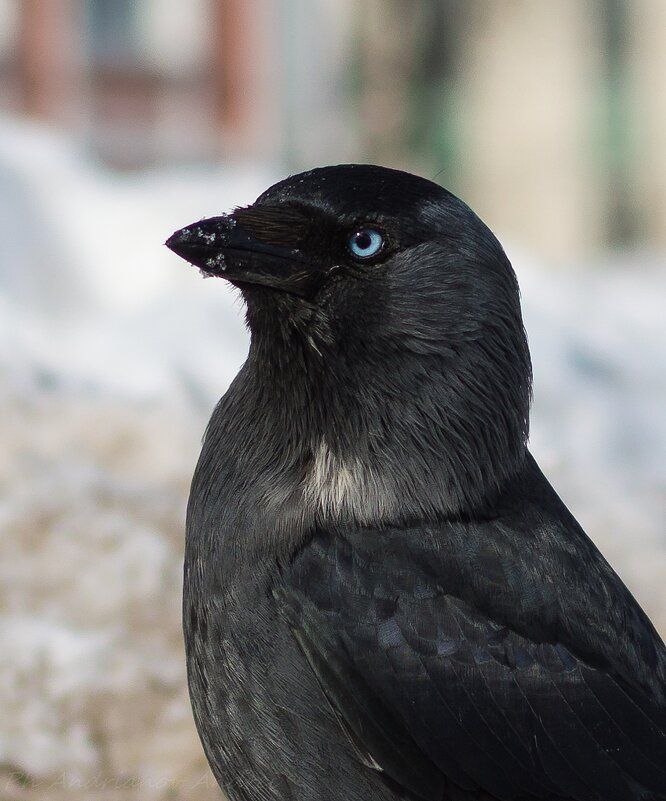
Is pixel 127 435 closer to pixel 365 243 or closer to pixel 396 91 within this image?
pixel 365 243

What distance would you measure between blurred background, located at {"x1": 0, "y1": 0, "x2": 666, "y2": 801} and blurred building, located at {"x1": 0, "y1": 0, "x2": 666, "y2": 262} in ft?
0.08

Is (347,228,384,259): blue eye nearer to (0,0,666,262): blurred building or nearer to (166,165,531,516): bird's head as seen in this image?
(166,165,531,516): bird's head

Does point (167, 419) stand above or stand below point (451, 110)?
below

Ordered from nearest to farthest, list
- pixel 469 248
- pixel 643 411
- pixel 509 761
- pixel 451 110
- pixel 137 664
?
pixel 509 761, pixel 469 248, pixel 137 664, pixel 643 411, pixel 451 110

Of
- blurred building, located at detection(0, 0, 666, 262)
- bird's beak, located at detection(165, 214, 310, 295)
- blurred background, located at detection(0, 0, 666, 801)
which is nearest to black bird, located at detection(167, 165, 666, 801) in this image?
bird's beak, located at detection(165, 214, 310, 295)

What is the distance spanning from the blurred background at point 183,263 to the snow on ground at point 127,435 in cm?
1

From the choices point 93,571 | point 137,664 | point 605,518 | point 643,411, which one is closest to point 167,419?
point 93,571

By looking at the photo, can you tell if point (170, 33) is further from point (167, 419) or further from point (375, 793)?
point (375, 793)

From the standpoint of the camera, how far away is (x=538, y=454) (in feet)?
17.0

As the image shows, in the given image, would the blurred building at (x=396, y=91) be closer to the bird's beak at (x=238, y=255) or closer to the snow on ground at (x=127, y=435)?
the snow on ground at (x=127, y=435)

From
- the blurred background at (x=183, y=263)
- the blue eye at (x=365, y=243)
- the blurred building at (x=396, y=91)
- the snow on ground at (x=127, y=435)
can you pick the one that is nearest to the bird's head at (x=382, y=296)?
the blue eye at (x=365, y=243)

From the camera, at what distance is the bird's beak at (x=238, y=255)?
2.63 meters

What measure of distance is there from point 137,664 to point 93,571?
1.35 feet

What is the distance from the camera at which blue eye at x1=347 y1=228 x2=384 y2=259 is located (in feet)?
8.69
